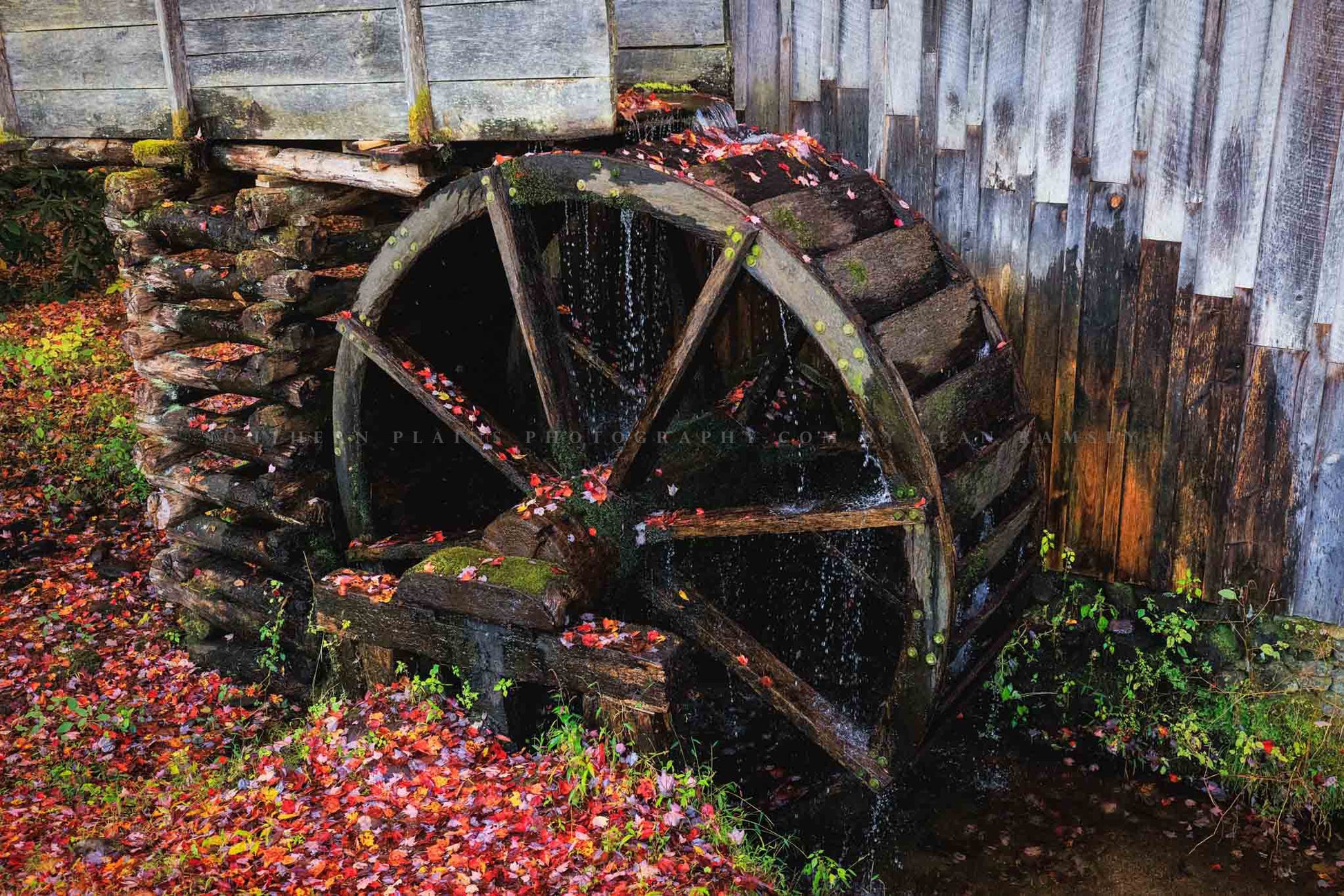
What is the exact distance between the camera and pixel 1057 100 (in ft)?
15.2

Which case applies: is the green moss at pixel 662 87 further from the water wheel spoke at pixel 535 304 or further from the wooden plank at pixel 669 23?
the water wheel spoke at pixel 535 304

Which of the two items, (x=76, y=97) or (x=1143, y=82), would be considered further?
(x=76, y=97)

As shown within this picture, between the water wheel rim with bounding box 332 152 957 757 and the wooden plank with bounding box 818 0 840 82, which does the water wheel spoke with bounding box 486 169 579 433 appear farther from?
the wooden plank with bounding box 818 0 840 82

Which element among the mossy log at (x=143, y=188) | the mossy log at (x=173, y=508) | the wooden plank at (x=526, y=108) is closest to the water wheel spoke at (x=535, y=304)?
the wooden plank at (x=526, y=108)

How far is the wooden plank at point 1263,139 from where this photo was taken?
13.6 feet

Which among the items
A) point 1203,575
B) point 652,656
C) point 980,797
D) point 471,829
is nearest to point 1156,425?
point 1203,575

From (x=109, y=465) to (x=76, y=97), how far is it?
3476mm

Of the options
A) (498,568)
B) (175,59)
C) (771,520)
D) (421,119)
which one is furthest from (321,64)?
(771,520)

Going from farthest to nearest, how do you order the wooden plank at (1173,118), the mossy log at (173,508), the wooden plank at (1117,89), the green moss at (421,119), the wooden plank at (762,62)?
the mossy log at (173,508) → the wooden plank at (762,62) → the green moss at (421,119) → the wooden plank at (1117,89) → the wooden plank at (1173,118)

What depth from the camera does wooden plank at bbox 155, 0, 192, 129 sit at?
5.33 m

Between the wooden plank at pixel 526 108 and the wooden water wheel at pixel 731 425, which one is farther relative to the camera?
the wooden plank at pixel 526 108

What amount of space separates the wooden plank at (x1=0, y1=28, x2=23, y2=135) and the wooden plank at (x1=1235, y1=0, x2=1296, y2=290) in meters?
5.88

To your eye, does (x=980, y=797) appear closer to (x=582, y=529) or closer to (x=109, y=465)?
(x=582, y=529)

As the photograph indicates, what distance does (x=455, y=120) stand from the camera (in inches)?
191
